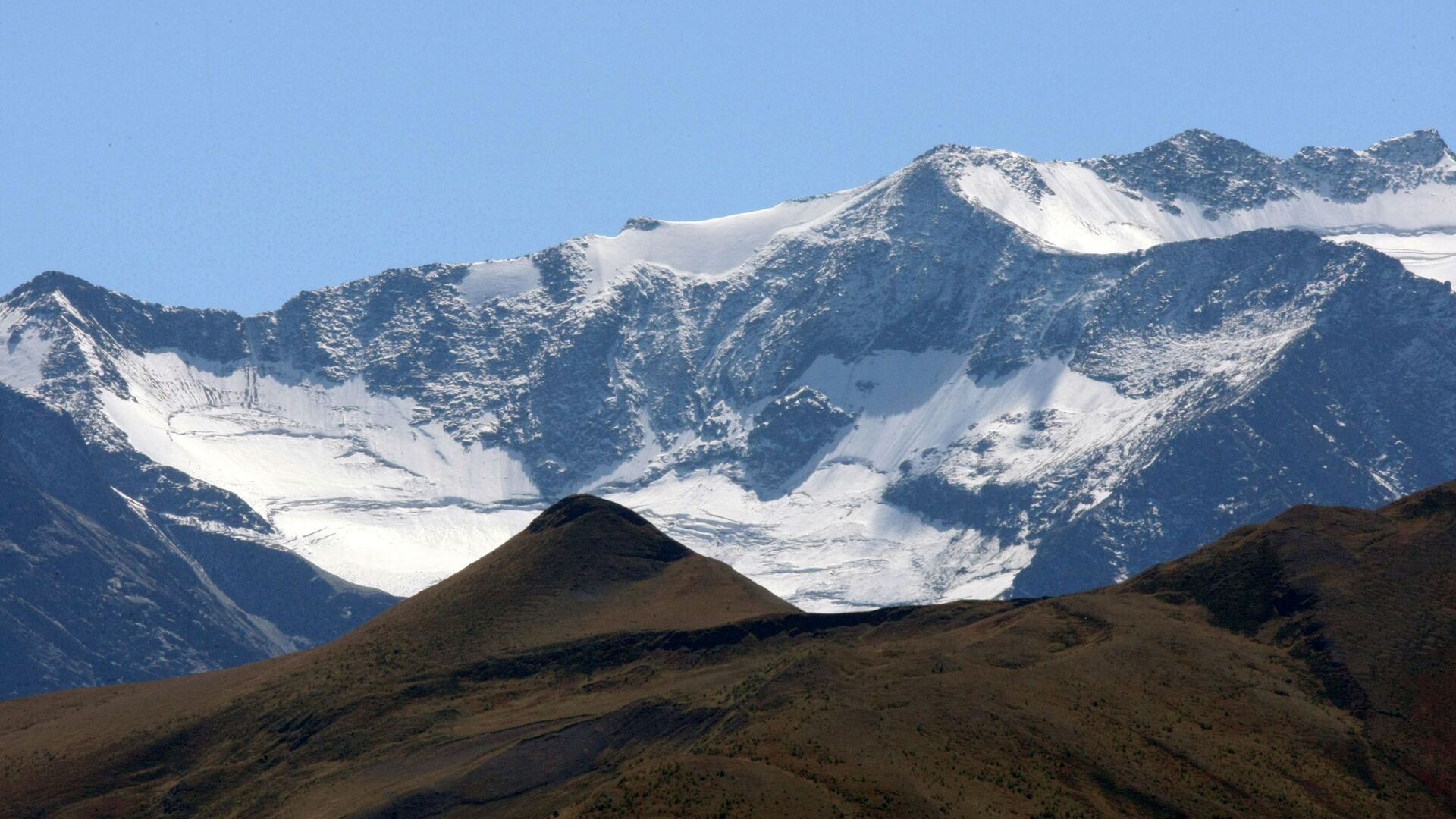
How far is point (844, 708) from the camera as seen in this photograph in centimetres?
14025

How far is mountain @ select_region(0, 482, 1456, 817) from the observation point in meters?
134

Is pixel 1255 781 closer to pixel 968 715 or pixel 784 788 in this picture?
pixel 968 715

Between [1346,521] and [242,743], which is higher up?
[1346,521]

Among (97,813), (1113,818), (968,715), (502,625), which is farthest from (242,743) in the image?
(1113,818)

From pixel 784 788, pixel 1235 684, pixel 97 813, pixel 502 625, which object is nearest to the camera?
pixel 784 788

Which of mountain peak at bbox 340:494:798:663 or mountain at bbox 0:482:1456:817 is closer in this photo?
mountain at bbox 0:482:1456:817

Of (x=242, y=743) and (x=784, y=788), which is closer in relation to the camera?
(x=784, y=788)

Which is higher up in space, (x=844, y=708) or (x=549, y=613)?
(x=549, y=613)

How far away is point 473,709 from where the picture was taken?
172625mm

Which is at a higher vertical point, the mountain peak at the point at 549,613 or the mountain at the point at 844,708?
the mountain peak at the point at 549,613

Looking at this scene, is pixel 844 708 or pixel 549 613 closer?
pixel 844 708

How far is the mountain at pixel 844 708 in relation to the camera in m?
134

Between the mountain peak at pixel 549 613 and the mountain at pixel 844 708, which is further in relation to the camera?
the mountain peak at pixel 549 613

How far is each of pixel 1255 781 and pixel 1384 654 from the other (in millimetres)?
21927
